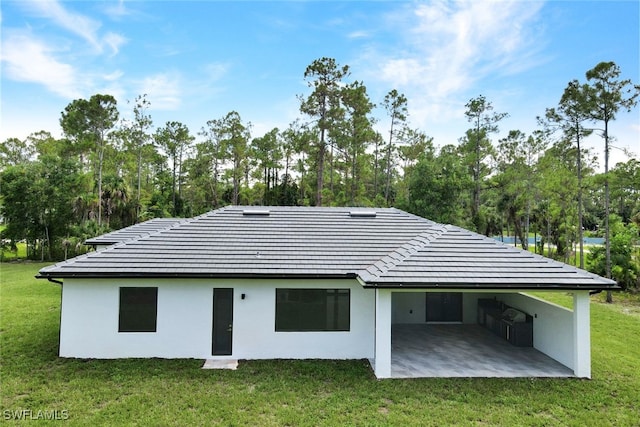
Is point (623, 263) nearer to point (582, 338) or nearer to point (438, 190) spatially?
point (438, 190)

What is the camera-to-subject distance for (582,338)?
7.71 metres

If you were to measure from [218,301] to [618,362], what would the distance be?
1018cm

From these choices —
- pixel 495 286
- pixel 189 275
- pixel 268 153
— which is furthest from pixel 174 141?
pixel 495 286

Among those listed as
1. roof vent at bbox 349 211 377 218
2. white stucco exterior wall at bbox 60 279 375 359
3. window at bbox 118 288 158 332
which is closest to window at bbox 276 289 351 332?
white stucco exterior wall at bbox 60 279 375 359

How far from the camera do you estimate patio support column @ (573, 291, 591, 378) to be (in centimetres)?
770

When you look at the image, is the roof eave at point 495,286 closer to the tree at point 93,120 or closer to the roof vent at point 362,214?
the roof vent at point 362,214

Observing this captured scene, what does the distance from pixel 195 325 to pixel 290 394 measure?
10.7 feet

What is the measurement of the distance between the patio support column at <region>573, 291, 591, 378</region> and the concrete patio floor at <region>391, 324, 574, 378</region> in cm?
28

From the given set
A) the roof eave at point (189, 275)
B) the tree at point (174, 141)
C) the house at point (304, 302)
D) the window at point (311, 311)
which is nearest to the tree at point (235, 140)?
the tree at point (174, 141)

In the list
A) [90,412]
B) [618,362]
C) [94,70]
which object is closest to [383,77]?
[94,70]

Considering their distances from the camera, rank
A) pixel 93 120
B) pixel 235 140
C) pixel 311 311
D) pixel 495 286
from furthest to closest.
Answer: pixel 235 140
pixel 93 120
pixel 311 311
pixel 495 286

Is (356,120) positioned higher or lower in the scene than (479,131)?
higher

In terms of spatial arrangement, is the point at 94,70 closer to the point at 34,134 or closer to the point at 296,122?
the point at 296,122

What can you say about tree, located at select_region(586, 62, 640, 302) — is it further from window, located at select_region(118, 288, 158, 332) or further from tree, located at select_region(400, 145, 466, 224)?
window, located at select_region(118, 288, 158, 332)
